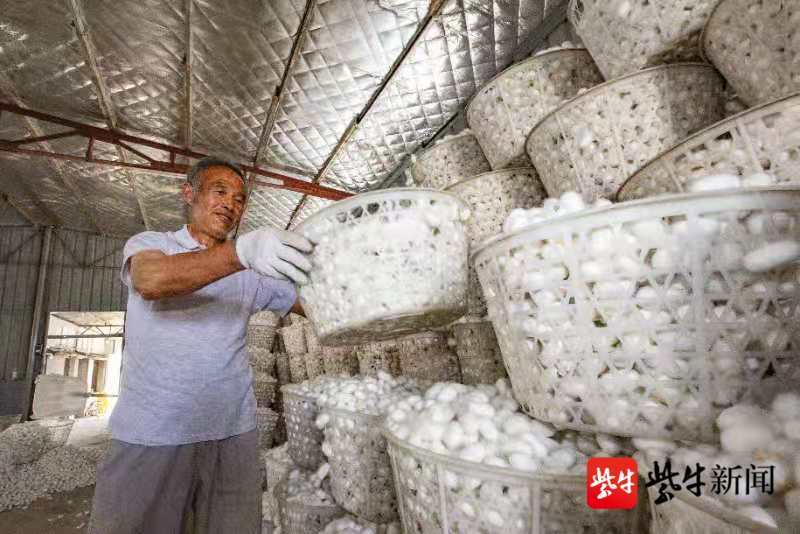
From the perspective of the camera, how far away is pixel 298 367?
2.75 m

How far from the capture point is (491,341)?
1.16 metres

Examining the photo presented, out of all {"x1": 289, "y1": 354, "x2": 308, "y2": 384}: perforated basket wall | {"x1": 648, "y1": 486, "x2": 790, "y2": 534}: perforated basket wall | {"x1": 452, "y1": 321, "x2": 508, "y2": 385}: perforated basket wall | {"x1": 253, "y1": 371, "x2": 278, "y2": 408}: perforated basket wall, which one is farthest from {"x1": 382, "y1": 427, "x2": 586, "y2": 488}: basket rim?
{"x1": 253, "y1": 371, "x2": 278, "y2": 408}: perforated basket wall

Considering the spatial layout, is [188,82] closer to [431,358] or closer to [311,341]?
[311,341]

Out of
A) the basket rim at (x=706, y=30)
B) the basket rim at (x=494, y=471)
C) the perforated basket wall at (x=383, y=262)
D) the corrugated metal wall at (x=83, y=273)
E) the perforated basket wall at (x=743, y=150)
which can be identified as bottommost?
the basket rim at (x=494, y=471)

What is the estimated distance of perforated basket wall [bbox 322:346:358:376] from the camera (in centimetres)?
212

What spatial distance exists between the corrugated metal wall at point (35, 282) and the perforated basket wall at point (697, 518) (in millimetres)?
9734

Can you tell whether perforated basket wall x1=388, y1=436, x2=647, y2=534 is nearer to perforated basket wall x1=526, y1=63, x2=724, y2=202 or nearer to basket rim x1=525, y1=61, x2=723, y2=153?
perforated basket wall x1=526, y1=63, x2=724, y2=202

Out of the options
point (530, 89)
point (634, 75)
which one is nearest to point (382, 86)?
point (530, 89)

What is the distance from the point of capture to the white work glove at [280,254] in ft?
2.57

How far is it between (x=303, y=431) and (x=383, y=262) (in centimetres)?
119

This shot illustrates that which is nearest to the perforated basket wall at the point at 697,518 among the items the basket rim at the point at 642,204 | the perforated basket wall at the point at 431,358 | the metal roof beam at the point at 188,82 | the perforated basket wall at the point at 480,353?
the basket rim at the point at 642,204

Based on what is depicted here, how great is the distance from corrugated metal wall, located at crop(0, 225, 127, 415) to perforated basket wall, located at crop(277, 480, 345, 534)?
8407mm

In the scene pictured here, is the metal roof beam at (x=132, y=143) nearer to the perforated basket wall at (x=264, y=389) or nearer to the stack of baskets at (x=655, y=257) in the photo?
the perforated basket wall at (x=264, y=389)

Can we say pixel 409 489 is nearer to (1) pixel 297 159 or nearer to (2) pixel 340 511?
(2) pixel 340 511
